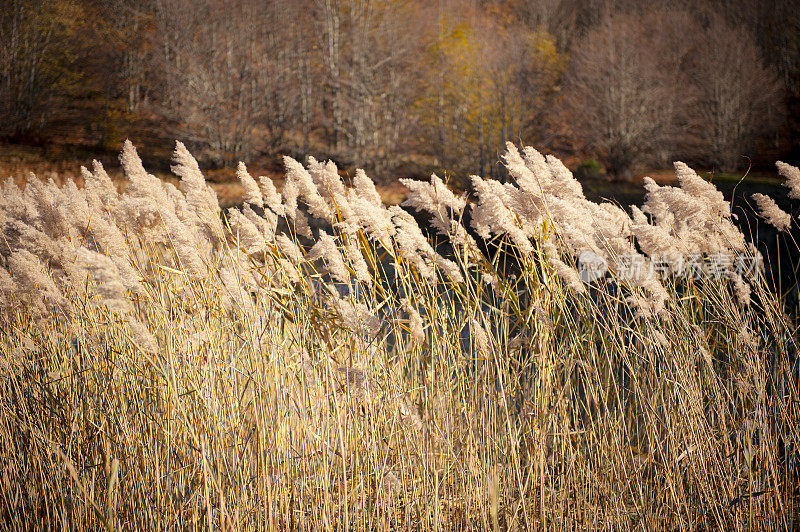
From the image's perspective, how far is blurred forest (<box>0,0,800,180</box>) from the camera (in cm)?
1171

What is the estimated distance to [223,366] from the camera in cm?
159

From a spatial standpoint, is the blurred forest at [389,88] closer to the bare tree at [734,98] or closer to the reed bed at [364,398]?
the bare tree at [734,98]

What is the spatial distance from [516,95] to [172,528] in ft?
37.7

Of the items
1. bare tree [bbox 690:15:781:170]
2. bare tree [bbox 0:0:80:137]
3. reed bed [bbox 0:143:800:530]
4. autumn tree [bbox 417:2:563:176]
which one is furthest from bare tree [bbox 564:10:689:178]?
reed bed [bbox 0:143:800:530]

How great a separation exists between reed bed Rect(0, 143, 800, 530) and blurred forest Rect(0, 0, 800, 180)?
31.4ft

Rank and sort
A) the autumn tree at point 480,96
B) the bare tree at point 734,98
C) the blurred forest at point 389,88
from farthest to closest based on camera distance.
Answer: the bare tree at point 734,98
the blurred forest at point 389,88
the autumn tree at point 480,96

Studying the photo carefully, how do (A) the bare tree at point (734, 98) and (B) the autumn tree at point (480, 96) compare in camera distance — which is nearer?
(B) the autumn tree at point (480, 96)

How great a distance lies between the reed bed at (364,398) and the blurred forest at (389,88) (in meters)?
9.58

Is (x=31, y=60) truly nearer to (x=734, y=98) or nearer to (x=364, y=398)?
(x=364, y=398)

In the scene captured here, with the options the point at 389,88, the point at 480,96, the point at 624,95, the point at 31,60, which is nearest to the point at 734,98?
the point at 624,95

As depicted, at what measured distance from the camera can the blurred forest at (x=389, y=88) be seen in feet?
38.4

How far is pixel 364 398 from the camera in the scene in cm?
159

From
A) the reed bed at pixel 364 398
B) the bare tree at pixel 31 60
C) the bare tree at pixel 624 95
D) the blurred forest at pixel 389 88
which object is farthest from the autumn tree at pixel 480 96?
the reed bed at pixel 364 398

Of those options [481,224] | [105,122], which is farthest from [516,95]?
[481,224]
